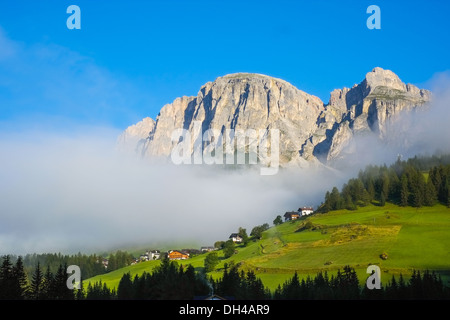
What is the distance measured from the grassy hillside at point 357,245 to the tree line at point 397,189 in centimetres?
445

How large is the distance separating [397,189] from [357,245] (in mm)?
56200

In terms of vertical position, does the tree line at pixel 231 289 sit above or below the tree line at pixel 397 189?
below

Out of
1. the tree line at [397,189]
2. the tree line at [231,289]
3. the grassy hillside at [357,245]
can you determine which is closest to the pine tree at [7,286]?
the tree line at [231,289]

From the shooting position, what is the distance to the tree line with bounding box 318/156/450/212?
503ft

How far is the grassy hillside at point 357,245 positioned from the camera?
104812 mm

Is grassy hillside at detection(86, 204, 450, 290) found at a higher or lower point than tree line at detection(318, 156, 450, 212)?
lower

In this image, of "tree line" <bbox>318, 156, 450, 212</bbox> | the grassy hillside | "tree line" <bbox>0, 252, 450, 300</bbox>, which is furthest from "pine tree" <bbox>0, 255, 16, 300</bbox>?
"tree line" <bbox>318, 156, 450, 212</bbox>

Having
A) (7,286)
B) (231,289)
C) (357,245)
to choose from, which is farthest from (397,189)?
(7,286)

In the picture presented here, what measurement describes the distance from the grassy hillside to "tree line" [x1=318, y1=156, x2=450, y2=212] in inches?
175

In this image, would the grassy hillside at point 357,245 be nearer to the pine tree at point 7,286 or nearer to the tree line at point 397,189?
the tree line at point 397,189

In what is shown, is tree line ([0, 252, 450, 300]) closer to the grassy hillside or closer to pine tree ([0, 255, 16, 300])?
pine tree ([0, 255, 16, 300])

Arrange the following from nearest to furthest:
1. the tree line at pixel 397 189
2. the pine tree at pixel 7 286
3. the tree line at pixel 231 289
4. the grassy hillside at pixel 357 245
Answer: the tree line at pixel 231 289
the pine tree at pixel 7 286
the grassy hillside at pixel 357 245
the tree line at pixel 397 189
